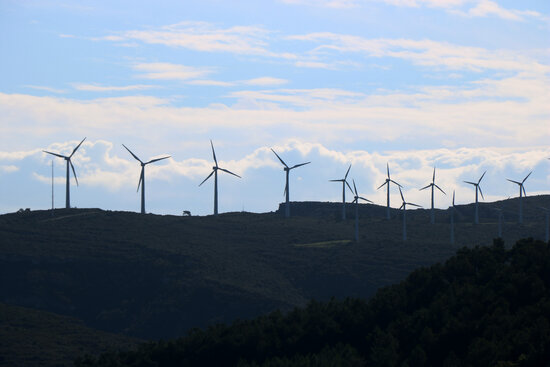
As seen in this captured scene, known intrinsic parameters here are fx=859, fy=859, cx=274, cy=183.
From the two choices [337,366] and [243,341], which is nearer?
[337,366]

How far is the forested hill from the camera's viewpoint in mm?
74088

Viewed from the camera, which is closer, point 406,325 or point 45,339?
point 406,325

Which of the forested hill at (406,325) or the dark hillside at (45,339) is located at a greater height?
the forested hill at (406,325)

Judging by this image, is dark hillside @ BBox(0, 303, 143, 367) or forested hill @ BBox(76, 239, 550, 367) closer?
forested hill @ BBox(76, 239, 550, 367)

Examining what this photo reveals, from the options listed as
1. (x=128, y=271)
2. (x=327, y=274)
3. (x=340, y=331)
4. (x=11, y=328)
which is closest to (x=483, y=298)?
(x=340, y=331)

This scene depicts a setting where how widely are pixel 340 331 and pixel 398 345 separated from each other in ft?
45.6

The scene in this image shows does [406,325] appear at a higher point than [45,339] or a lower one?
higher

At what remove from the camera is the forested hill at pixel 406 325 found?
243 ft

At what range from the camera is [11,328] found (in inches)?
6004

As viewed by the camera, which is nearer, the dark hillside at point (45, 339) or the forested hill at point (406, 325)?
the forested hill at point (406, 325)

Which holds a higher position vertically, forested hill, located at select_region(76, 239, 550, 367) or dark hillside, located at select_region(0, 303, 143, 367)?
forested hill, located at select_region(76, 239, 550, 367)

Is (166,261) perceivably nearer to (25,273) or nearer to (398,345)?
(25,273)

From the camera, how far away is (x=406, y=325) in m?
83.4

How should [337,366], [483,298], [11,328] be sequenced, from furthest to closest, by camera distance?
1. [11,328]
2. [483,298]
3. [337,366]
